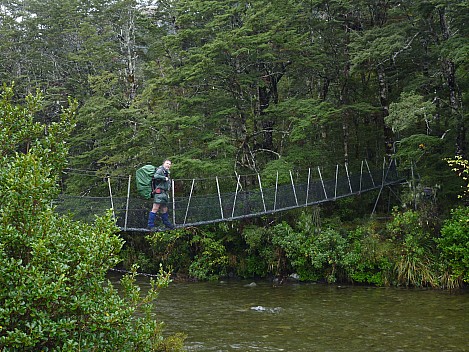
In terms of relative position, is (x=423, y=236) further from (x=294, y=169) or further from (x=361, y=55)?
(x=361, y=55)

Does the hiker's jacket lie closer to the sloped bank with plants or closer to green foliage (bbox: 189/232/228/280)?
the sloped bank with plants

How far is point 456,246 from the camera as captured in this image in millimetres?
7898

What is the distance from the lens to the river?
18.5 feet

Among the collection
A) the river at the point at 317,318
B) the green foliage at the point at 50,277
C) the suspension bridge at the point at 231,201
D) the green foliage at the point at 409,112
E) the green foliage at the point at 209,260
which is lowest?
the river at the point at 317,318

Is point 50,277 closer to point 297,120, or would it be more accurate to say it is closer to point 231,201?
point 231,201

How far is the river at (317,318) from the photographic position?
5629 millimetres

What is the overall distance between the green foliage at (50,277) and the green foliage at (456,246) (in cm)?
626

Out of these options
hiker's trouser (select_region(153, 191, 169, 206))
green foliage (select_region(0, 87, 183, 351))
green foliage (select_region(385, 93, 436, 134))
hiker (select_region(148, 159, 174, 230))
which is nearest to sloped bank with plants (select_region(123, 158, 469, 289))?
green foliage (select_region(385, 93, 436, 134))

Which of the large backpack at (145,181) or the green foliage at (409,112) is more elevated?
the green foliage at (409,112)

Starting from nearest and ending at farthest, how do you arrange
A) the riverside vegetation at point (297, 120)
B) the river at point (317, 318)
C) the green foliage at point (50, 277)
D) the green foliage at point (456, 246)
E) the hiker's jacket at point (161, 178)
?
the green foliage at point (50, 277), the river at point (317, 318), the hiker's jacket at point (161, 178), the green foliage at point (456, 246), the riverside vegetation at point (297, 120)

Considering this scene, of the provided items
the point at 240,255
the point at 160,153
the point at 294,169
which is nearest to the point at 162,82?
the point at 160,153

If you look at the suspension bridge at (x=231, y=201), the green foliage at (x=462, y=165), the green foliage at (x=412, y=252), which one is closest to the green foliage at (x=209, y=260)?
the suspension bridge at (x=231, y=201)

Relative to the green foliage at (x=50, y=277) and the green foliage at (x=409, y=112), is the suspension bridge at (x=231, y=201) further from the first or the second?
the green foliage at (x=50, y=277)

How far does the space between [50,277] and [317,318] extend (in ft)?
16.4
